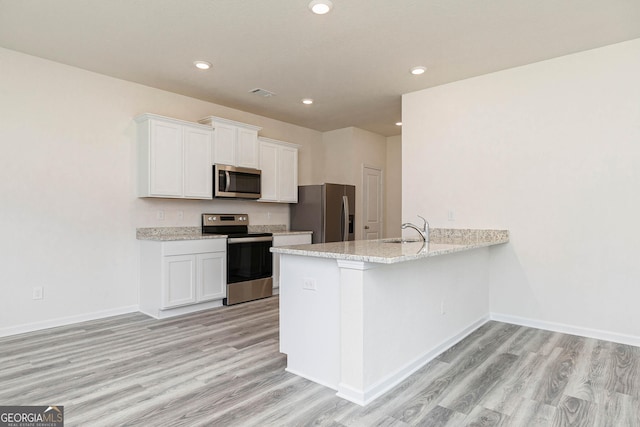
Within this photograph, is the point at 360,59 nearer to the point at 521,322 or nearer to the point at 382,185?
the point at 521,322

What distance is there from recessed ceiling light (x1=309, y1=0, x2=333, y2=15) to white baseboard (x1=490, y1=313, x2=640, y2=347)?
11.1ft

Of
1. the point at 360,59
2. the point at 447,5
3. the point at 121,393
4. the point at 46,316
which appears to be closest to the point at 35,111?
the point at 46,316

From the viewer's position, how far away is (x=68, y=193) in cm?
375

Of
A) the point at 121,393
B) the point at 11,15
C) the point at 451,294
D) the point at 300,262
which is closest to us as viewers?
the point at 121,393

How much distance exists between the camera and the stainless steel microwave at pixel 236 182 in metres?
4.64

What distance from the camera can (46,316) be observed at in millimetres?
3617

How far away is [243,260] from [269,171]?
1406mm

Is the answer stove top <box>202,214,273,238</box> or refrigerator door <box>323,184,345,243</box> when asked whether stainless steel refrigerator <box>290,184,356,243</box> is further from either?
stove top <box>202,214,273,238</box>

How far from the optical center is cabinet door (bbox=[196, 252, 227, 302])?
13.9 ft

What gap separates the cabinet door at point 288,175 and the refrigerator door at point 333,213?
54 cm

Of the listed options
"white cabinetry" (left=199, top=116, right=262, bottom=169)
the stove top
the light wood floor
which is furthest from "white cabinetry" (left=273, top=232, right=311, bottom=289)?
the light wood floor

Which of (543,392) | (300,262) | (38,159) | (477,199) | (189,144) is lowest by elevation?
(543,392)

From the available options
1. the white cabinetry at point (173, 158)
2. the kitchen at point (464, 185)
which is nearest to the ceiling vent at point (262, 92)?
the white cabinetry at point (173, 158)

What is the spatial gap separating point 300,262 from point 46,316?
2.82 metres
